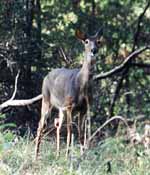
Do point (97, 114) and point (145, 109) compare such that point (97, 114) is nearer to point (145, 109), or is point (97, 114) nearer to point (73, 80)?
point (145, 109)

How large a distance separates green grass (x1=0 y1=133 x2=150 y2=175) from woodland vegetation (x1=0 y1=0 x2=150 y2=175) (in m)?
0.12

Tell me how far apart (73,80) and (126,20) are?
704cm

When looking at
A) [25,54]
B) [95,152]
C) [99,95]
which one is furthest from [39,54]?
[95,152]

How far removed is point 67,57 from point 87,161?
649 centimetres

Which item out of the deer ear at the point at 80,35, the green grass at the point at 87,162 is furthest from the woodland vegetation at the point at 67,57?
the deer ear at the point at 80,35

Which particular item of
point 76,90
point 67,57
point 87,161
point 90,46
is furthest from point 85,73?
point 67,57

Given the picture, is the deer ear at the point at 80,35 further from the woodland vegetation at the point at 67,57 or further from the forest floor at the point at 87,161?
the forest floor at the point at 87,161

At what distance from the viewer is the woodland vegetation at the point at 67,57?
13.0 meters

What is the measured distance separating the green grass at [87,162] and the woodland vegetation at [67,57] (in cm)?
12

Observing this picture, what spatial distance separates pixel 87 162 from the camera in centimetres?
793

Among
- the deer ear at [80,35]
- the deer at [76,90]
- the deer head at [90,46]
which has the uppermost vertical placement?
the deer ear at [80,35]

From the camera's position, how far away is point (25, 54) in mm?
14102

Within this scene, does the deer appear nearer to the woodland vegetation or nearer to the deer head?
the deer head

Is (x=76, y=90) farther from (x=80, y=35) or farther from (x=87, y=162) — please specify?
(x=87, y=162)
